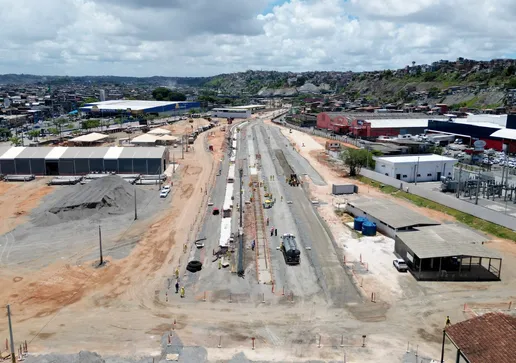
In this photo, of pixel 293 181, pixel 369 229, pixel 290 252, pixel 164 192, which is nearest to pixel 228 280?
pixel 290 252

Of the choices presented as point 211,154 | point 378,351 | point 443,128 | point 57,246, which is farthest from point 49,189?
point 443,128

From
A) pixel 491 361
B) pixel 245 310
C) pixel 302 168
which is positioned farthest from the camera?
pixel 302 168

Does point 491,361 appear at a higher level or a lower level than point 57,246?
higher

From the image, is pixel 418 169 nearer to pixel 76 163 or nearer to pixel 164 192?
pixel 164 192

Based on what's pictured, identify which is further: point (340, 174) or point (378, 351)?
point (340, 174)

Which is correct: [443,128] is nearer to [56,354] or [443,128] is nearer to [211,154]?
[211,154]

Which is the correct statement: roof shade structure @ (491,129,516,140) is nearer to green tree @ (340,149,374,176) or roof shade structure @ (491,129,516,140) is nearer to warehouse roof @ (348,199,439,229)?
green tree @ (340,149,374,176)

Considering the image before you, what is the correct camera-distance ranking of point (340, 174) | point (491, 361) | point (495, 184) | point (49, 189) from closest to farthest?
point (491, 361), point (495, 184), point (49, 189), point (340, 174)

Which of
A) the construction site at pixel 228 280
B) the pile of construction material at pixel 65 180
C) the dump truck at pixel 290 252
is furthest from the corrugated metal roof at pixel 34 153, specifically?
the dump truck at pixel 290 252

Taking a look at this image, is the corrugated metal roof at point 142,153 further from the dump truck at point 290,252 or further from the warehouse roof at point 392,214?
the dump truck at point 290,252
